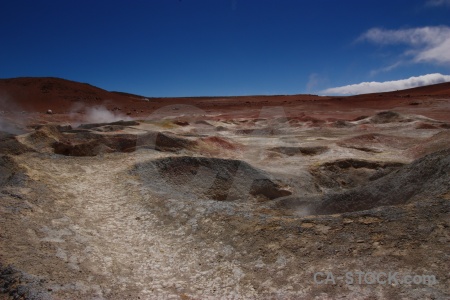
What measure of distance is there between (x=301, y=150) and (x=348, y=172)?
3560 millimetres

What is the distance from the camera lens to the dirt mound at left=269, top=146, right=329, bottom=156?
1753 cm

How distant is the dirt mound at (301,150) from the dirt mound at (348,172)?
2.48 meters

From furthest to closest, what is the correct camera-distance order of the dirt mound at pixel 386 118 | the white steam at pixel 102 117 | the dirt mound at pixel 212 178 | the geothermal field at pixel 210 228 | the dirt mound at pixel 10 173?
the white steam at pixel 102 117, the dirt mound at pixel 386 118, the dirt mound at pixel 212 178, the dirt mound at pixel 10 173, the geothermal field at pixel 210 228

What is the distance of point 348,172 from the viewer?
47.8 feet

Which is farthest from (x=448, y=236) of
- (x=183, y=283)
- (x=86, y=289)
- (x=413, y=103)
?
(x=413, y=103)

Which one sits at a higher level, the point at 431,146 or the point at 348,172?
the point at 431,146

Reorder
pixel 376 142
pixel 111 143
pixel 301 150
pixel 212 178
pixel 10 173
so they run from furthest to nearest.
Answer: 1. pixel 376 142
2. pixel 301 150
3. pixel 111 143
4. pixel 212 178
5. pixel 10 173

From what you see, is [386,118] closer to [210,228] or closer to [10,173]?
[210,228]

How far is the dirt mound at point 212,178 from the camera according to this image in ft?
36.6

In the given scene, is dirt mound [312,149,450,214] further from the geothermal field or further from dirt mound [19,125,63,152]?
dirt mound [19,125,63,152]

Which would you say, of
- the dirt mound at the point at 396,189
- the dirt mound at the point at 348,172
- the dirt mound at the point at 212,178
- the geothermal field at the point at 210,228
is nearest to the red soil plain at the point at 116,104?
the dirt mound at the point at 348,172

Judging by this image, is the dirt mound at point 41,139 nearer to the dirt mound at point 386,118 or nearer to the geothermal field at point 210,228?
the geothermal field at point 210,228

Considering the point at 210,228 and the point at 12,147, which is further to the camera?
the point at 12,147

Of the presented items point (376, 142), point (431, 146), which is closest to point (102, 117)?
point (376, 142)
